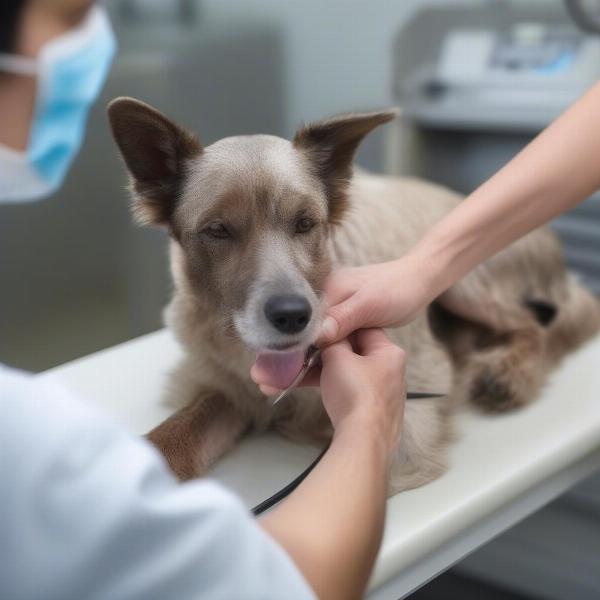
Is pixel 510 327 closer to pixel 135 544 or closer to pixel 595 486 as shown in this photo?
pixel 595 486

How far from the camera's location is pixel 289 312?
2.97 feet

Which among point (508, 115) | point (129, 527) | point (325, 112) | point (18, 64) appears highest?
point (18, 64)

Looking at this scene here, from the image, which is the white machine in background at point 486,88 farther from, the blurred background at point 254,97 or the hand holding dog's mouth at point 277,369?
the hand holding dog's mouth at point 277,369

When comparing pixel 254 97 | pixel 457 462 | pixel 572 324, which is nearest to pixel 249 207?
pixel 457 462

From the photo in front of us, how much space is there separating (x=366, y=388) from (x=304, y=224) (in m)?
0.31

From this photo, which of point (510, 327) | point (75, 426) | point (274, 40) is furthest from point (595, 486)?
point (274, 40)

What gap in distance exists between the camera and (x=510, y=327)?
4.55ft

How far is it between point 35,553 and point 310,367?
18.9 inches

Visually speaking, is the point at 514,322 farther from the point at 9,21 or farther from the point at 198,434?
the point at 9,21

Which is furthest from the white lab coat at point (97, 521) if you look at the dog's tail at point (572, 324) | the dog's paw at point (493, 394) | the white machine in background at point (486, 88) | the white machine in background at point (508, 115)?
the white machine in background at point (486, 88)

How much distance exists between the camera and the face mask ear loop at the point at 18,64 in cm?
75

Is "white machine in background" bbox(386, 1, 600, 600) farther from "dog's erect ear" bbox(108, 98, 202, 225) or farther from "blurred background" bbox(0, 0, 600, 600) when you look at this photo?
"dog's erect ear" bbox(108, 98, 202, 225)

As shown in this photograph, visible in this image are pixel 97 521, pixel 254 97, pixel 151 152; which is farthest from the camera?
pixel 254 97

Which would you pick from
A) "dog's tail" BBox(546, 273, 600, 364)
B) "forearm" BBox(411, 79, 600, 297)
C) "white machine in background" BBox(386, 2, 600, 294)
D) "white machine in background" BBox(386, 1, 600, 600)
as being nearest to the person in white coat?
"forearm" BBox(411, 79, 600, 297)
